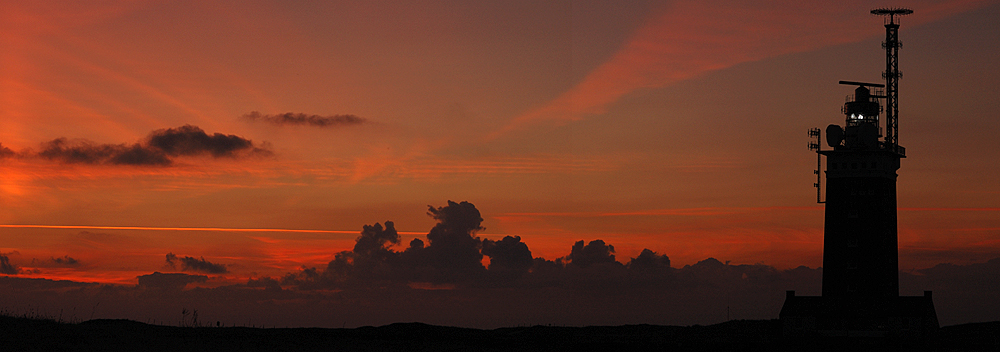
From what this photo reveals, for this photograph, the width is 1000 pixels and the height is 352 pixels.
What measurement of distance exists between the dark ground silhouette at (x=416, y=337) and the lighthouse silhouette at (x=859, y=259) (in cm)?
400

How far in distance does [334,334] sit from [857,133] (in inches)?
2208

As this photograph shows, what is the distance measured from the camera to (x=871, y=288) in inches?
3780

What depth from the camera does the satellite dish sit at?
100m

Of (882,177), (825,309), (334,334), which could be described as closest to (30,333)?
(334,334)

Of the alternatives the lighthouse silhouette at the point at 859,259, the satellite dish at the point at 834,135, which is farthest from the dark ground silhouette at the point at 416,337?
the satellite dish at the point at 834,135

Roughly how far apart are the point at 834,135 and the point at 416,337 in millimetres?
47249

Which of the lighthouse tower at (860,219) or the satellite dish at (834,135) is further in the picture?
the satellite dish at (834,135)

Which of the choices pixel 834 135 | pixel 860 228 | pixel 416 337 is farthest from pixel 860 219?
pixel 416 337

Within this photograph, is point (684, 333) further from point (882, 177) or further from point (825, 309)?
point (882, 177)

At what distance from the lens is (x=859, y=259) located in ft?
317

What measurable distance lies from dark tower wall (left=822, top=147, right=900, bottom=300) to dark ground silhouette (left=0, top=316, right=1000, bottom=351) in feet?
26.4

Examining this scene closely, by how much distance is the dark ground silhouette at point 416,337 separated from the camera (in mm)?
60688

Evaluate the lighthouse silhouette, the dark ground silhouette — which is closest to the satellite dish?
the lighthouse silhouette

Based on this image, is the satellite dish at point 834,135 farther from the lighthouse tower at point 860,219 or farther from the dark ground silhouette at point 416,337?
the dark ground silhouette at point 416,337
